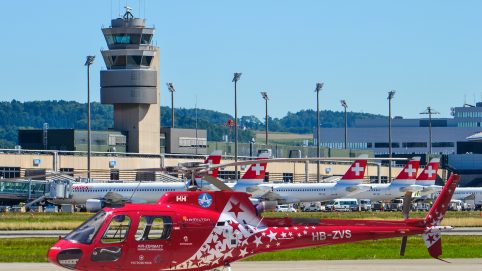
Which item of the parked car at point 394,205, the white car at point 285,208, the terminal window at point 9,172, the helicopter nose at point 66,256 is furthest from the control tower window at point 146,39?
the helicopter nose at point 66,256

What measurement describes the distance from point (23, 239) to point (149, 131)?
99.7 meters

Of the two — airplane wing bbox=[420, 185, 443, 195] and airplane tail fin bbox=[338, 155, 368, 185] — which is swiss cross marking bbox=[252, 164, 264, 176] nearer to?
airplane tail fin bbox=[338, 155, 368, 185]

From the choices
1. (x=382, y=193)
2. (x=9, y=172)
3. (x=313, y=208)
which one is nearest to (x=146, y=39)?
(x=9, y=172)

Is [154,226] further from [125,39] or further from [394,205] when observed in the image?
[125,39]

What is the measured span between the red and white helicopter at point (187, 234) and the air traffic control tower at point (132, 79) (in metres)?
120

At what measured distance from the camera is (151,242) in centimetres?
3256

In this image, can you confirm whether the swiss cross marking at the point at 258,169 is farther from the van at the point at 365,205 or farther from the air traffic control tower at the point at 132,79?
the air traffic control tower at the point at 132,79

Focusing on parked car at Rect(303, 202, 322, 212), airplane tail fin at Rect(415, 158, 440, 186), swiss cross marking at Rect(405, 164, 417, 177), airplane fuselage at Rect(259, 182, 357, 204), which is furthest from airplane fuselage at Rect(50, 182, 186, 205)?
airplane tail fin at Rect(415, 158, 440, 186)

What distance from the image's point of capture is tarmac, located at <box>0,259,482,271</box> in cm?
3862

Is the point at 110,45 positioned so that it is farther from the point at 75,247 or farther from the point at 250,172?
the point at 75,247

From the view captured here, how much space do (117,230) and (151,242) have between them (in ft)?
3.26

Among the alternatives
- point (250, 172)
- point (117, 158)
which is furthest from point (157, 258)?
point (117, 158)

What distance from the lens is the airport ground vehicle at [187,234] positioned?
106 ft

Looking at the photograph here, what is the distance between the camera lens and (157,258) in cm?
3256
